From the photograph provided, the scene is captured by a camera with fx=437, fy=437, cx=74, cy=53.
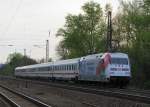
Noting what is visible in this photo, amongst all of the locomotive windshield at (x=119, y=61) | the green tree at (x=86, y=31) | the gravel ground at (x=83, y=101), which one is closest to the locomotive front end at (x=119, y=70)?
the locomotive windshield at (x=119, y=61)

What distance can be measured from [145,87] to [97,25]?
42.3 meters

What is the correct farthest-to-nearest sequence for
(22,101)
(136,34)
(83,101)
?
(136,34), (22,101), (83,101)

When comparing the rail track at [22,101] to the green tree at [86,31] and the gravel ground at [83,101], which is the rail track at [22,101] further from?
the green tree at [86,31]

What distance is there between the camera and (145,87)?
4084 centimetres

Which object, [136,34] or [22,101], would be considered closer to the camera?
[22,101]

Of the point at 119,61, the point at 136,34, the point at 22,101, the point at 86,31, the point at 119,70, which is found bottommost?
the point at 22,101

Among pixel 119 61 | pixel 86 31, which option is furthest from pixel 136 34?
pixel 119 61

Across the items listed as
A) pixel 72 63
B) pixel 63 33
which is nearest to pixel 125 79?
pixel 72 63

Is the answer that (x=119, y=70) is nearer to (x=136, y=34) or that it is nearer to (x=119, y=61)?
(x=119, y=61)

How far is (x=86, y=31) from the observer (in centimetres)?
8162

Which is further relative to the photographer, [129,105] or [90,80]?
[90,80]

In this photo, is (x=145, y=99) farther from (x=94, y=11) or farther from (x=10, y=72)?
(x=10, y=72)

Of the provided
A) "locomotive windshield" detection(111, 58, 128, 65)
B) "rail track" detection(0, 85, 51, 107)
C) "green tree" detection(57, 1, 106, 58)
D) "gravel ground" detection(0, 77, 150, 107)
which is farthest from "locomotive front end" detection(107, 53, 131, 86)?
"green tree" detection(57, 1, 106, 58)

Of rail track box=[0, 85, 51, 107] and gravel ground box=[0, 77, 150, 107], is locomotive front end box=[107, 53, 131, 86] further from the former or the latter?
rail track box=[0, 85, 51, 107]
